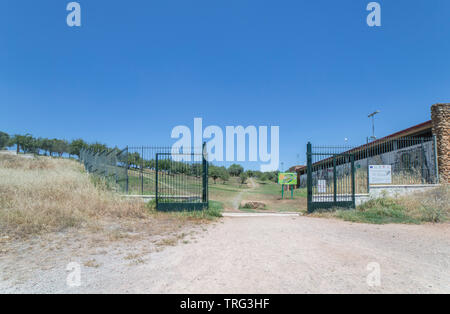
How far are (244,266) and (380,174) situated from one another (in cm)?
1069

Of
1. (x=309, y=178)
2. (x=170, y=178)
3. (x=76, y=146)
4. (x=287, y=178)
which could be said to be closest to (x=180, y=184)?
(x=170, y=178)

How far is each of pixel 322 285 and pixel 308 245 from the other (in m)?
2.41

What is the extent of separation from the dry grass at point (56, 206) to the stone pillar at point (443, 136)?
1507 cm

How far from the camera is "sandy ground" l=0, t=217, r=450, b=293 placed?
313 centimetres

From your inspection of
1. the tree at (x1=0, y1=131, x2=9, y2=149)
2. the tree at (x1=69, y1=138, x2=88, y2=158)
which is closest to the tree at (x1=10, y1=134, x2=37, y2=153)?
the tree at (x1=0, y1=131, x2=9, y2=149)

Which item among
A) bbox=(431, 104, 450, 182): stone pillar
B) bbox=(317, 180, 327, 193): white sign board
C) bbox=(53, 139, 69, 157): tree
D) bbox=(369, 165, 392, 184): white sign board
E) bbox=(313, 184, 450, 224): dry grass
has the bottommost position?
bbox=(313, 184, 450, 224): dry grass

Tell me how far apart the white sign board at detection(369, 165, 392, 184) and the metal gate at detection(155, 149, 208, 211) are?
823 centimetres

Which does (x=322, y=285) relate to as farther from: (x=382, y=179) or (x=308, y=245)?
(x=382, y=179)

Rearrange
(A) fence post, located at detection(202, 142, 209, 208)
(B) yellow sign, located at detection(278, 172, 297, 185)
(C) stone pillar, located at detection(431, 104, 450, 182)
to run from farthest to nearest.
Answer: (B) yellow sign, located at detection(278, 172, 297, 185)
(C) stone pillar, located at detection(431, 104, 450, 182)
(A) fence post, located at detection(202, 142, 209, 208)

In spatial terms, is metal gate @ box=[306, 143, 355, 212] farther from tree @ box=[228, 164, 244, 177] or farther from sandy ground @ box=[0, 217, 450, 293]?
A: tree @ box=[228, 164, 244, 177]

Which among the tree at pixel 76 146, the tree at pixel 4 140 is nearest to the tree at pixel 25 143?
the tree at pixel 4 140

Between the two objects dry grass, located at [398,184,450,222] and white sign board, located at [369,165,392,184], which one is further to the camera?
white sign board, located at [369,165,392,184]

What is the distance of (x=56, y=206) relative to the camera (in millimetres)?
7168
